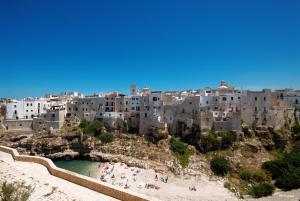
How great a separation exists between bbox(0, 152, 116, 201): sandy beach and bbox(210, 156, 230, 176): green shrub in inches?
807

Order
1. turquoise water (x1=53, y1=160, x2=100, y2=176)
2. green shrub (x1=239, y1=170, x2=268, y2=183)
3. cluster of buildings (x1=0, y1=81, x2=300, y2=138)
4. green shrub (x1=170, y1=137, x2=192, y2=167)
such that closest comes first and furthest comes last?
green shrub (x1=239, y1=170, x2=268, y2=183) → turquoise water (x1=53, y1=160, x2=100, y2=176) → green shrub (x1=170, y1=137, x2=192, y2=167) → cluster of buildings (x1=0, y1=81, x2=300, y2=138)

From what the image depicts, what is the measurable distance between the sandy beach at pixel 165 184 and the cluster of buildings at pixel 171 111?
9884 millimetres

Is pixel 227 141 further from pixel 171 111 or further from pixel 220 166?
pixel 171 111

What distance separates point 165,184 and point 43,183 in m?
15.2

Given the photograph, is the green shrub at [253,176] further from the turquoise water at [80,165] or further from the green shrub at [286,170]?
the turquoise water at [80,165]

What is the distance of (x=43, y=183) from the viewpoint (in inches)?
569

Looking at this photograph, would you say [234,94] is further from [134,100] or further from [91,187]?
[91,187]

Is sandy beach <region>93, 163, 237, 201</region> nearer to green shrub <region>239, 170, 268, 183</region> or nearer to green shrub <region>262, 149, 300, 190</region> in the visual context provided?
green shrub <region>239, 170, 268, 183</region>

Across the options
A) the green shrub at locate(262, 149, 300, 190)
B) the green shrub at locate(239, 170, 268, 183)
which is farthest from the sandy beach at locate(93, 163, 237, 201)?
the green shrub at locate(262, 149, 300, 190)

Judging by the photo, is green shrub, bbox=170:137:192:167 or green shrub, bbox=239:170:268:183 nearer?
green shrub, bbox=239:170:268:183

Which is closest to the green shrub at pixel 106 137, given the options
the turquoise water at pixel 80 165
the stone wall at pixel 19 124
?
the turquoise water at pixel 80 165

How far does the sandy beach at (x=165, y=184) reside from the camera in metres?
24.3

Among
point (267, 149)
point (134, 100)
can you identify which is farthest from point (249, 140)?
point (134, 100)

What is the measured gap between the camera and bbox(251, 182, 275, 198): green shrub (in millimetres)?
26492
